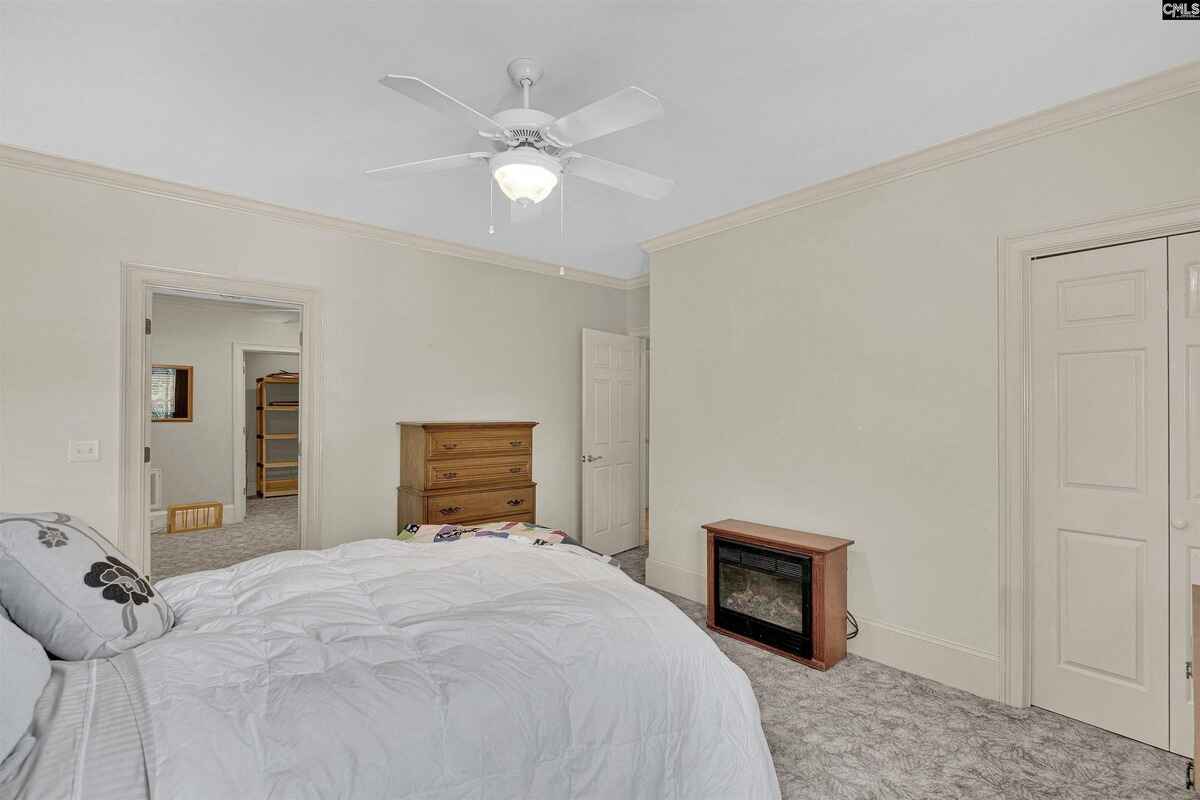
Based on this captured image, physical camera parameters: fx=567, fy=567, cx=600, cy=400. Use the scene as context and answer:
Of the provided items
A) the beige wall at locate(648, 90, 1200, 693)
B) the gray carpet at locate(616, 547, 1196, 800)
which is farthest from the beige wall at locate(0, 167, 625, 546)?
the gray carpet at locate(616, 547, 1196, 800)

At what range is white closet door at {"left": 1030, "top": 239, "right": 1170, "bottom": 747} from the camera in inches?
88.6

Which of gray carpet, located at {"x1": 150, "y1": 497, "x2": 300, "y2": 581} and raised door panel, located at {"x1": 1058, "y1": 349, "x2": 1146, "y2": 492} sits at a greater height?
raised door panel, located at {"x1": 1058, "y1": 349, "x2": 1146, "y2": 492}

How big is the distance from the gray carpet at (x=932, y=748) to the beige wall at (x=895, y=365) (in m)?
0.27

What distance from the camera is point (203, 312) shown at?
628 centimetres

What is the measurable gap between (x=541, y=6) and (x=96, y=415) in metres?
3.02

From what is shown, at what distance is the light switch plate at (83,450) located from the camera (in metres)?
2.89

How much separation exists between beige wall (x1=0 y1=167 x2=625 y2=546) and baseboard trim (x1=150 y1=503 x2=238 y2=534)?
10.6ft

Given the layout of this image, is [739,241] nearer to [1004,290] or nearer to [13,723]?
[1004,290]

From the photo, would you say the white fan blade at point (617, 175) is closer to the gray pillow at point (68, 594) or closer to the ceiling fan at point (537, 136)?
the ceiling fan at point (537, 136)

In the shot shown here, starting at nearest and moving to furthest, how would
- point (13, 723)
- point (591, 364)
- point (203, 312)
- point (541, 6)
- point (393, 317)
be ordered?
1. point (13, 723)
2. point (541, 6)
3. point (393, 317)
4. point (591, 364)
5. point (203, 312)

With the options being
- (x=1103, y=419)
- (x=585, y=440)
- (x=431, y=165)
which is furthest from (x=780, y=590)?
(x=431, y=165)

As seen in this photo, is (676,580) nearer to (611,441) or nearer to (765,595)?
(765,595)

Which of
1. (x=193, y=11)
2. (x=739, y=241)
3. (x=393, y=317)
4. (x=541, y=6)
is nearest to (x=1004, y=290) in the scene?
A: (x=739, y=241)

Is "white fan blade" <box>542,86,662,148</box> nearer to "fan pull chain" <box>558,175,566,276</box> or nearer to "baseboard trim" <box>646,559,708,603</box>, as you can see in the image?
"fan pull chain" <box>558,175,566,276</box>
